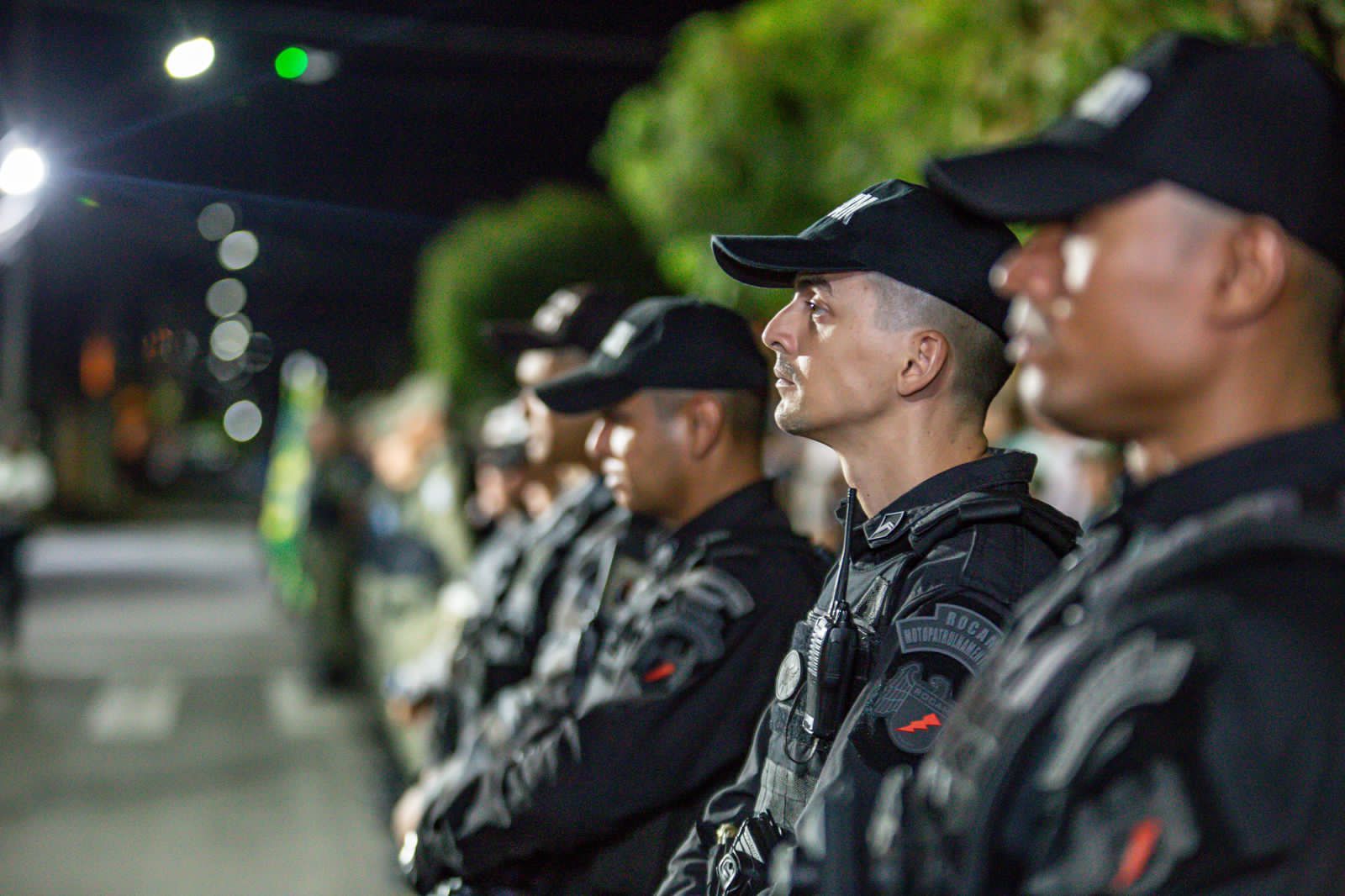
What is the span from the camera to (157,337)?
7.40 meters

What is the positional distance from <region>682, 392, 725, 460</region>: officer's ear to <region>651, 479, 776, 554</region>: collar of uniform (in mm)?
132

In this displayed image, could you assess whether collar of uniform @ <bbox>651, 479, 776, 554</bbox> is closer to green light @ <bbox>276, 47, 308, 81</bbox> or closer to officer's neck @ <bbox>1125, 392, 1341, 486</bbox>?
officer's neck @ <bbox>1125, 392, 1341, 486</bbox>

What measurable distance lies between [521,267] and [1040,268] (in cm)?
1565

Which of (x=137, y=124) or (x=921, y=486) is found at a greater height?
(x=137, y=124)

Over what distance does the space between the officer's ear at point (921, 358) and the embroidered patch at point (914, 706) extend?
1.83 ft

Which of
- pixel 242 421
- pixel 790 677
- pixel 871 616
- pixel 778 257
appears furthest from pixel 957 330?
pixel 242 421

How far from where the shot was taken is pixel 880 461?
2.42 meters

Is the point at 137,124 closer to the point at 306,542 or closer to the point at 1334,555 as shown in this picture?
the point at 306,542

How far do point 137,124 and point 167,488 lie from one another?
143 feet

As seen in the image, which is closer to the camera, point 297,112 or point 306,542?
point 306,542

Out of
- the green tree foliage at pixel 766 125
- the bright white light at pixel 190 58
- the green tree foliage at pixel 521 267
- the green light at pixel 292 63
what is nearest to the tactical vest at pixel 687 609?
the bright white light at pixel 190 58

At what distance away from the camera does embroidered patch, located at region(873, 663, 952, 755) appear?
1950mm

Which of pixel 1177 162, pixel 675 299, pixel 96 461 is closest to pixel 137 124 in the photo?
pixel 675 299

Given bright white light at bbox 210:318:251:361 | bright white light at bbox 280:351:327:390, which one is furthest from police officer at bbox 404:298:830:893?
bright white light at bbox 210:318:251:361
